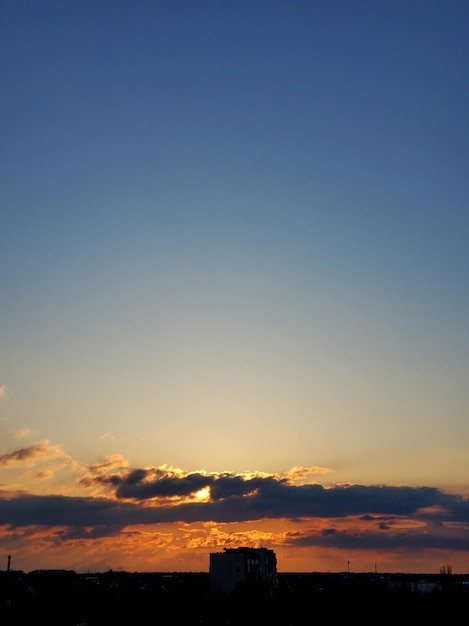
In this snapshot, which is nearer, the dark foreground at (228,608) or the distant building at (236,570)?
the dark foreground at (228,608)

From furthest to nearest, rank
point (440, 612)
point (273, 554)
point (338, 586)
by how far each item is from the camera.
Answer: point (338, 586)
point (273, 554)
point (440, 612)

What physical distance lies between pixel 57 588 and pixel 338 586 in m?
73.6

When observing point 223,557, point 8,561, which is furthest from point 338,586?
point 8,561

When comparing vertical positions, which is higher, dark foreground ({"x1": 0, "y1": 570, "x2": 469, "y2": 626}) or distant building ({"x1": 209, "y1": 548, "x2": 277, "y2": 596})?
distant building ({"x1": 209, "y1": 548, "x2": 277, "y2": 596})

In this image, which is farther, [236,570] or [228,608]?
[236,570]

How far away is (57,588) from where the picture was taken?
593 ft

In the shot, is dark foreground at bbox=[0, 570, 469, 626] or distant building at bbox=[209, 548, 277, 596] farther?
distant building at bbox=[209, 548, 277, 596]

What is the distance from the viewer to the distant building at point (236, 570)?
6216 inches

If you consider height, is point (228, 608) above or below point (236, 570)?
below

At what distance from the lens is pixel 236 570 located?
6265 inches

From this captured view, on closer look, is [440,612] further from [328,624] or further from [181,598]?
[181,598]

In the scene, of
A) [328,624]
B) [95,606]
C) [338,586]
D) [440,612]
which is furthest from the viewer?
[338,586]

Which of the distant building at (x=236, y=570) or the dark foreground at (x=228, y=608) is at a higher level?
the distant building at (x=236, y=570)

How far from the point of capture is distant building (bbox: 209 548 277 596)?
157875mm
